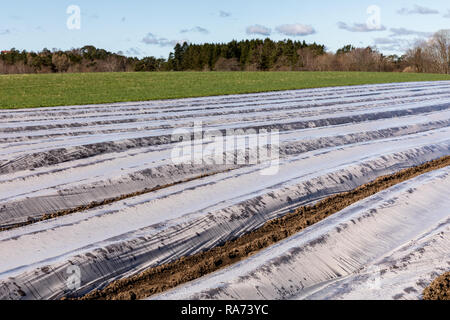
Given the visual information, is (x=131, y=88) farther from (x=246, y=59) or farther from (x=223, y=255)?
(x=246, y=59)

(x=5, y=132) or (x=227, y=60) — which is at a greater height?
(x=227, y=60)

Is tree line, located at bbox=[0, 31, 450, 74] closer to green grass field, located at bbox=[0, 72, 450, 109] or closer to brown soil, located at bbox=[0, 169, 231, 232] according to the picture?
green grass field, located at bbox=[0, 72, 450, 109]

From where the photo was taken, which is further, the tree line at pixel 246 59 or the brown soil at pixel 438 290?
the tree line at pixel 246 59

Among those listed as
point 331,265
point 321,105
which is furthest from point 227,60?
point 331,265

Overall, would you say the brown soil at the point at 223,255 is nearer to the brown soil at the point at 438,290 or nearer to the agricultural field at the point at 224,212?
the agricultural field at the point at 224,212

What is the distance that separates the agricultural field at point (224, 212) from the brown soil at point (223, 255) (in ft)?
0.03

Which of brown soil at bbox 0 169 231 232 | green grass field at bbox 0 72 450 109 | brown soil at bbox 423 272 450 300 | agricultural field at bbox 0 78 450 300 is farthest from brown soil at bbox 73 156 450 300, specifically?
green grass field at bbox 0 72 450 109

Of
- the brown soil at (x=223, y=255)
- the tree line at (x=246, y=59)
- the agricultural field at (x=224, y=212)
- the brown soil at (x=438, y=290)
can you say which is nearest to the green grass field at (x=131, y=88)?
the agricultural field at (x=224, y=212)

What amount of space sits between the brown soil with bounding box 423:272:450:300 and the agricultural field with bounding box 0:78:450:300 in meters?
0.04

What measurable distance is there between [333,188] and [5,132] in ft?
17.5

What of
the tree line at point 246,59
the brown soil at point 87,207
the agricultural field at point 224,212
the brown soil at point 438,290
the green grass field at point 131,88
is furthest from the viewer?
the tree line at point 246,59

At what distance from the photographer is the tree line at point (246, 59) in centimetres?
4528

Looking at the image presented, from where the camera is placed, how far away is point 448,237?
3.15m

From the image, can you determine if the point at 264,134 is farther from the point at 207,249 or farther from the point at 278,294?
the point at 278,294
